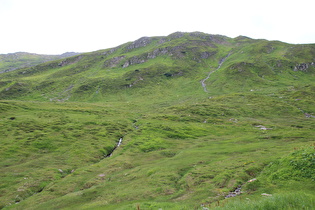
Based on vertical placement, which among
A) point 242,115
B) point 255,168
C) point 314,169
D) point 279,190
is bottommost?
point 242,115

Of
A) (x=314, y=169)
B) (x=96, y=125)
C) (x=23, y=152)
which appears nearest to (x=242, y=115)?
(x=96, y=125)

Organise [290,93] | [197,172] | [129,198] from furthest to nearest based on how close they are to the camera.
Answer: [290,93]
[197,172]
[129,198]

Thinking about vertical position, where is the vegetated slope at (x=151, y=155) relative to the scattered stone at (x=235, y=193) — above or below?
below

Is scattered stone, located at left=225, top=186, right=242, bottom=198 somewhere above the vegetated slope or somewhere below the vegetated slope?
above

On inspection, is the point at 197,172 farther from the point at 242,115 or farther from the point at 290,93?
the point at 290,93

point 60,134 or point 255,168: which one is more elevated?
point 255,168

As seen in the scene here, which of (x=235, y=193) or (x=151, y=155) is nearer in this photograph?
(x=235, y=193)

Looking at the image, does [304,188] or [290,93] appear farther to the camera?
[290,93]

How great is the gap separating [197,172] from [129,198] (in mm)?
12535

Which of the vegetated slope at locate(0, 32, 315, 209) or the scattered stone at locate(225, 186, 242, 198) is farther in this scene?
the vegetated slope at locate(0, 32, 315, 209)

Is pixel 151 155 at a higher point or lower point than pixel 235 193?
lower

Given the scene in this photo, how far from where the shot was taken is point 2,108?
105688mm

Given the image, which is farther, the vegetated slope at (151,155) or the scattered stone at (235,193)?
the vegetated slope at (151,155)

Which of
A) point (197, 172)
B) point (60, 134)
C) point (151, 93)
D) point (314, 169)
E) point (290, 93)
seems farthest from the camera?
point (151, 93)
